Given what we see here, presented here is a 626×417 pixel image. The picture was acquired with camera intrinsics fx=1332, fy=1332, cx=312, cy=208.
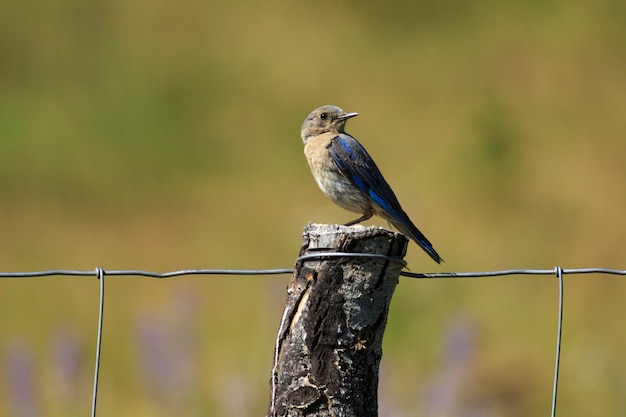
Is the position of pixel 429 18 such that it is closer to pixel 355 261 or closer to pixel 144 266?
pixel 144 266

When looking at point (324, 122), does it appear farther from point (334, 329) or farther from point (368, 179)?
point (334, 329)

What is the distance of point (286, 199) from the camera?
12.6 m

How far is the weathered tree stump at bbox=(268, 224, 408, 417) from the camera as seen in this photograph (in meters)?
3.68

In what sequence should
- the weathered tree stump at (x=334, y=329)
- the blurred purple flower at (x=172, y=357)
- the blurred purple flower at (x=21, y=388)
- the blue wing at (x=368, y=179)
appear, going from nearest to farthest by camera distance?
the weathered tree stump at (x=334, y=329)
the blue wing at (x=368, y=179)
the blurred purple flower at (x=21, y=388)
the blurred purple flower at (x=172, y=357)

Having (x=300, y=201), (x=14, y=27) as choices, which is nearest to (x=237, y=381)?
(x=300, y=201)

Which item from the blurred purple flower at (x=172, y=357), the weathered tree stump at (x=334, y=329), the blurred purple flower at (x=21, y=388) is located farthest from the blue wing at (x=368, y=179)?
the weathered tree stump at (x=334, y=329)

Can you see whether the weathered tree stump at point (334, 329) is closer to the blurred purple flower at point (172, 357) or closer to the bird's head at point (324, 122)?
the blurred purple flower at point (172, 357)

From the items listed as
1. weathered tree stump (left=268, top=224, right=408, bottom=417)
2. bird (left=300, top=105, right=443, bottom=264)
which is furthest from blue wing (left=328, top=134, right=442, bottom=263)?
weathered tree stump (left=268, top=224, right=408, bottom=417)

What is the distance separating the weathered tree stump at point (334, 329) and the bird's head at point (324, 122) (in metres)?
2.74

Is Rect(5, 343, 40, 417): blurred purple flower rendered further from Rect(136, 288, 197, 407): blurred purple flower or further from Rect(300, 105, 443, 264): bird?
Rect(300, 105, 443, 264): bird

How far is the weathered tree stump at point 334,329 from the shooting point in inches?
145

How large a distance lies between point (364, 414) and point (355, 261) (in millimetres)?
427

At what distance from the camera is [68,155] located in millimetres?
13547

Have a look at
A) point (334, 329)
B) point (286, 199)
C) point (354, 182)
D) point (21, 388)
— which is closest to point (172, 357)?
point (21, 388)
